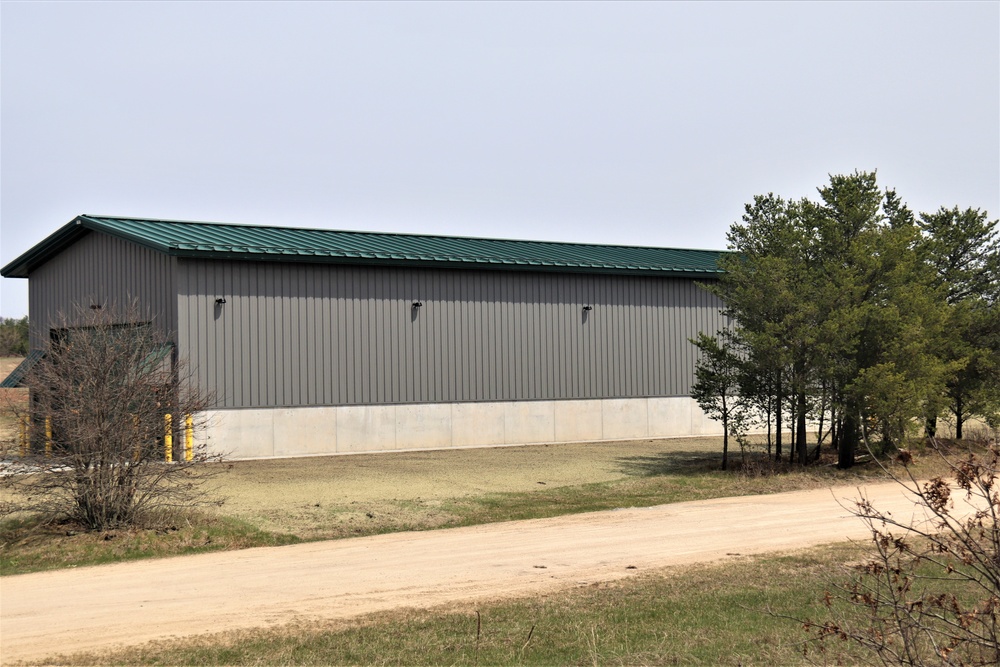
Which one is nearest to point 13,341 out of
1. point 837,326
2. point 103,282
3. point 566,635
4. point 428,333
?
point 103,282

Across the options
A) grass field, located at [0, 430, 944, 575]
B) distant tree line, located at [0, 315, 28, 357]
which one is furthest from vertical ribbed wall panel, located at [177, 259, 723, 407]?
distant tree line, located at [0, 315, 28, 357]

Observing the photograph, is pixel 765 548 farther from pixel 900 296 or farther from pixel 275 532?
pixel 900 296

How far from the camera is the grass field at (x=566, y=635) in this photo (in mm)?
8625

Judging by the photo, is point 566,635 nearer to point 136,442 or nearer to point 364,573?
point 364,573

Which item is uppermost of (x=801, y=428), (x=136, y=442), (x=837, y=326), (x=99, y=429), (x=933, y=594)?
(x=837, y=326)

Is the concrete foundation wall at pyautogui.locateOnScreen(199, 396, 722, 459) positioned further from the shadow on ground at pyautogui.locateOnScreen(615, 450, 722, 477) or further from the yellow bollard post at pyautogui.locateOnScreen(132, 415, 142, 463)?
the yellow bollard post at pyautogui.locateOnScreen(132, 415, 142, 463)

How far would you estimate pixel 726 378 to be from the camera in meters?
24.2

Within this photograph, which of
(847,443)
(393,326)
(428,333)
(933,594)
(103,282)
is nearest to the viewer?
(933,594)

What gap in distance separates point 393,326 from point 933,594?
854 inches

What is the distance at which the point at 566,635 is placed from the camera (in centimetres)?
939

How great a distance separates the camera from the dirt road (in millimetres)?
10211

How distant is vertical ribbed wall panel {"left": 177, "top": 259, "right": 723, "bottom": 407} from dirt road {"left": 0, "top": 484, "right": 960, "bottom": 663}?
1352 cm

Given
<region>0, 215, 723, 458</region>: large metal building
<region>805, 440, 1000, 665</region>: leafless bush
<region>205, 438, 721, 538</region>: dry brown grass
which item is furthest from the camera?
<region>0, 215, 723, 458</region>: large metal building

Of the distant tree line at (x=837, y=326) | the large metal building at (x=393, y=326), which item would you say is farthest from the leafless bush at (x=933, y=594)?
the large metal building at (x=393, y=326)
